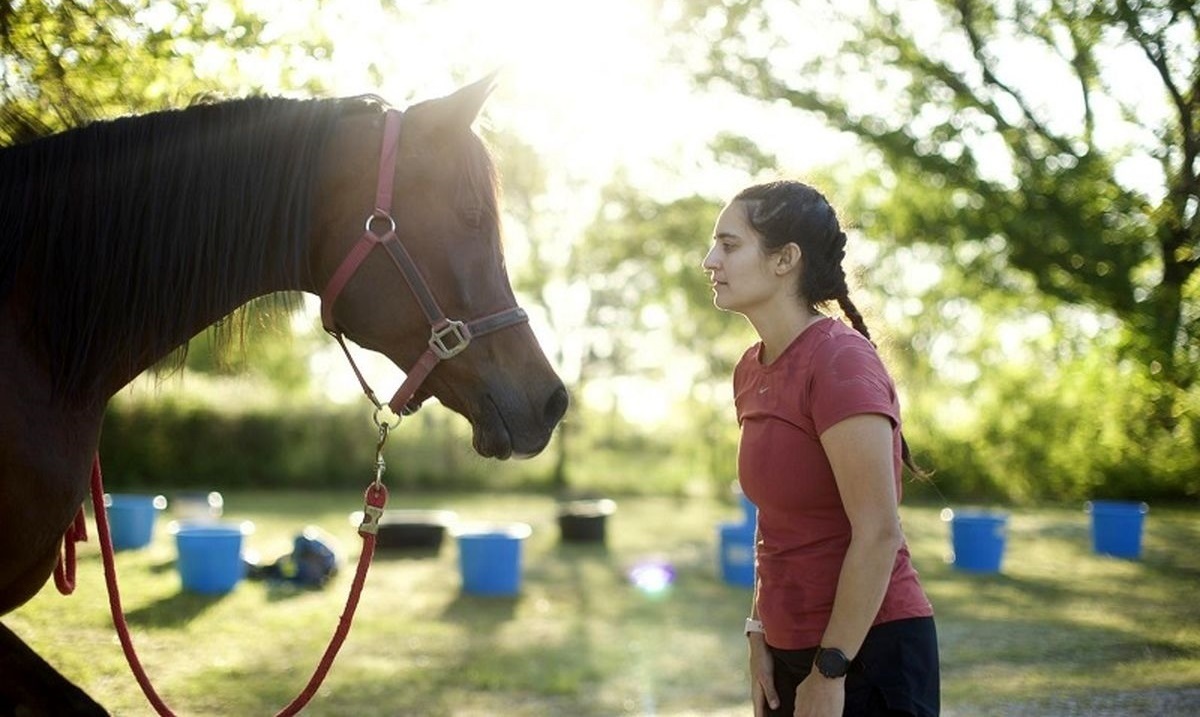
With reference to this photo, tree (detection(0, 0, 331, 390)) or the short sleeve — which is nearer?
the short sleeve

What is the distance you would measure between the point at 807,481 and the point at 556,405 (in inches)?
25.3

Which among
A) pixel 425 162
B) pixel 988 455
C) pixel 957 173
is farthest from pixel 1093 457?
pixel 425 162

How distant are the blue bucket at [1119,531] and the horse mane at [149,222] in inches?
478

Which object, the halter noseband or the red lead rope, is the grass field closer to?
the red lead rope

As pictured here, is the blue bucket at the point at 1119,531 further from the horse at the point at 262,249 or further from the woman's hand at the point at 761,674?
the horse at the point at 262,249

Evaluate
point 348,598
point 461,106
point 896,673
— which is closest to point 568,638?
point 348,598

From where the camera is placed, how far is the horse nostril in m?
2.47

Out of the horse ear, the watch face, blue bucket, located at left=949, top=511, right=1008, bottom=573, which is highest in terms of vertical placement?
the horse ear

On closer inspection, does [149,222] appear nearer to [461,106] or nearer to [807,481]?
[461,106]

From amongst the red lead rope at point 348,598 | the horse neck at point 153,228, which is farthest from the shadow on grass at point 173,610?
the horse neck at point 153,228

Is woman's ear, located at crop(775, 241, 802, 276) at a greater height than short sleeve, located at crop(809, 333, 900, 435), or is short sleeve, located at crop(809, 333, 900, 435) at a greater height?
woman's ear, located at crop(775, 241, 802, 276)

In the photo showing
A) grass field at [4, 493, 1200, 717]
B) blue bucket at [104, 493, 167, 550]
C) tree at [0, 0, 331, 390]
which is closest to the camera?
tree at [0, 0, 331, 390]

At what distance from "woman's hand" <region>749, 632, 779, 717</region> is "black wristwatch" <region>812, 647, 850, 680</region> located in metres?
0.34

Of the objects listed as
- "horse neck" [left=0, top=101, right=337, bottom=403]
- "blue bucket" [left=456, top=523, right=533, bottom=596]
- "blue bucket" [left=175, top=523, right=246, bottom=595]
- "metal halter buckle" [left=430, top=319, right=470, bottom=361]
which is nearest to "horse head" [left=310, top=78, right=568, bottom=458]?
"metal halter buckle" [left=430, top=319, right=470, bottom=361]
